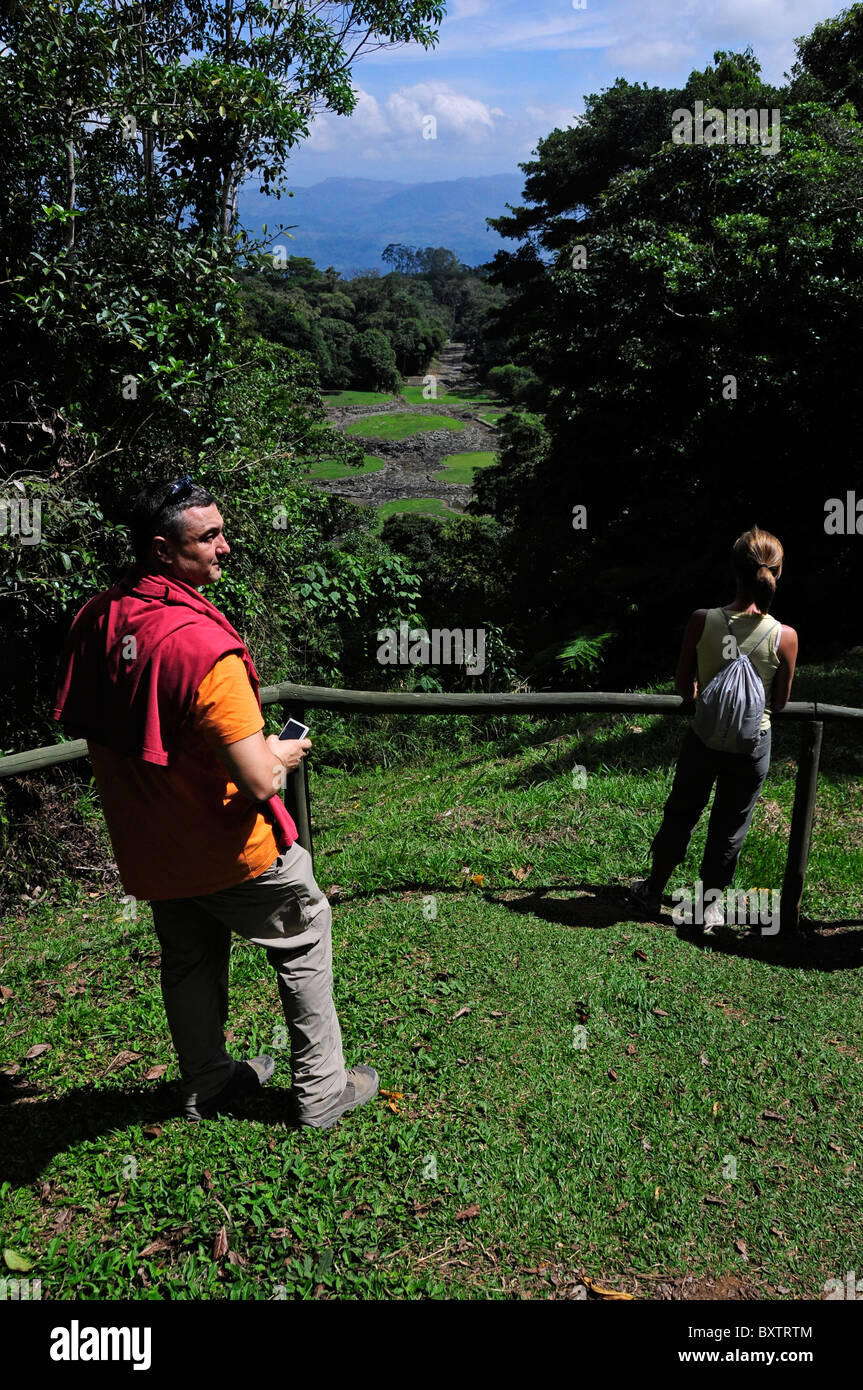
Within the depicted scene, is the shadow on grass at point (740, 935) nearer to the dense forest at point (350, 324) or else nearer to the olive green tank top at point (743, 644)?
the olive green tank top at point (743, 644)

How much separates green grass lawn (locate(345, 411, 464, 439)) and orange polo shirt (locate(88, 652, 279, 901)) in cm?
6382

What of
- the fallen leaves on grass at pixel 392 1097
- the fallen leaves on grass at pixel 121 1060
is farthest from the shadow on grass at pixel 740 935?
the fallen leaves on grass at pixel 121 1060

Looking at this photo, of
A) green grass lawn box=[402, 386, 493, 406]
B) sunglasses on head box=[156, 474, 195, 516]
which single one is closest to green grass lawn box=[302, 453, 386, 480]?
green grass lawn box=[402, 386, 493, 406]

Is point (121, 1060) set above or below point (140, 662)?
below

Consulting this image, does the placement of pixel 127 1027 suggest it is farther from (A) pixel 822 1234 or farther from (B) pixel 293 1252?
(A) pixel 822 1234

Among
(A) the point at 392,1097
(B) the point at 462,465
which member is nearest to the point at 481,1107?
(A) the point at 392,1097

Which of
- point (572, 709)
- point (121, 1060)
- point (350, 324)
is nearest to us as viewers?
point (121, 1060)

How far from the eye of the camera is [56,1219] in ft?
9.48

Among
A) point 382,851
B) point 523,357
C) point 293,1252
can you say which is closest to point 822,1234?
point 293,1252

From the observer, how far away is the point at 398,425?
2685 inches

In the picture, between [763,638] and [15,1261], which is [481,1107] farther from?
[763,638]

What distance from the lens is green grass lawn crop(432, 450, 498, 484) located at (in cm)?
5590

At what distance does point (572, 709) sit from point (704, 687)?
0.77 meters

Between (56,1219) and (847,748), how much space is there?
19.8 ft
